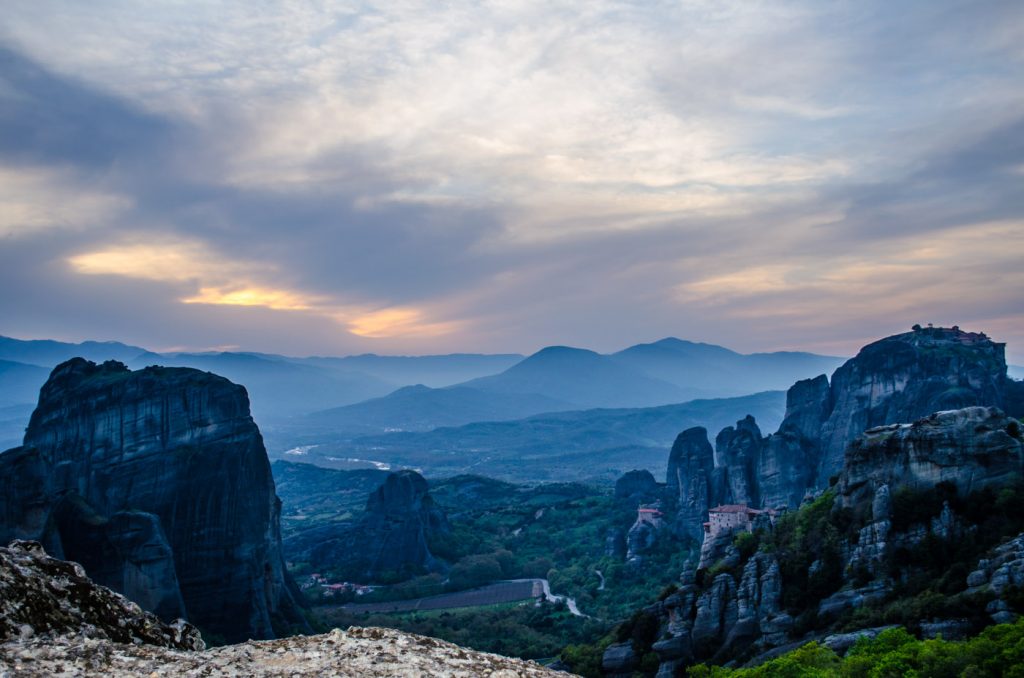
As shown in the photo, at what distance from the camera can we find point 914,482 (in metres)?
37.7

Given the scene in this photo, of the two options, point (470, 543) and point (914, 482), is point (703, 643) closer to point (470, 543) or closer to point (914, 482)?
point (914, 482)

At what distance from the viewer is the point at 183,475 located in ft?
180

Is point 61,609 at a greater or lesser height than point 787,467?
greater

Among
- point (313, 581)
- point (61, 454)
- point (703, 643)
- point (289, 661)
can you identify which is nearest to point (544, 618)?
point (703, 643)

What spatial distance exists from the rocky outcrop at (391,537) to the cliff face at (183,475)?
102 ft

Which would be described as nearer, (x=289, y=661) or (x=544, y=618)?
(x=289, y=661)

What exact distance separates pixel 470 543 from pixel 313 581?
22.8m

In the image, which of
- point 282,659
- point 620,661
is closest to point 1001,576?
point 620,661

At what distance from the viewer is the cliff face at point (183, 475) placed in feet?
172

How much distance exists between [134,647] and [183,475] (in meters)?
48.9

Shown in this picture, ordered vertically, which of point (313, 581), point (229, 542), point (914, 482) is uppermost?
point (914, 482)

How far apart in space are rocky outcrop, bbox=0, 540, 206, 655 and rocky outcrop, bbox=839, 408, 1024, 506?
3592 centimetres

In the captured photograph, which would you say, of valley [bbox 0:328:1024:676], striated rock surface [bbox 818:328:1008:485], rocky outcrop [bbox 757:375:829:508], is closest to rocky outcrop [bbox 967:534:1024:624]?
valley [bbox 0:328:1024:676]

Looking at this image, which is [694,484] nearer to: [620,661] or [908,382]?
[908,382]
